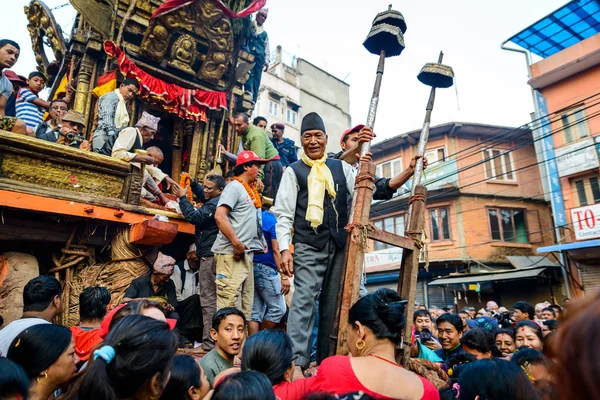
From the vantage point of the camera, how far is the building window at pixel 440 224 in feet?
71.1

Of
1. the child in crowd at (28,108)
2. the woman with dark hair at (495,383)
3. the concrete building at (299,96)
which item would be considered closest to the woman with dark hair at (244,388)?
the woman with dark hair at (495,383)

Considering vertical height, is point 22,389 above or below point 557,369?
below

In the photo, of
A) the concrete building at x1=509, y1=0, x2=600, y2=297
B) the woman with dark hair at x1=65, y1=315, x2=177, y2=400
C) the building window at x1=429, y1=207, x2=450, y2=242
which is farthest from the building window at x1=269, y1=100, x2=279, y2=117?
the woman with dark hair at x1=65, y1=315, x2=177, y2=400

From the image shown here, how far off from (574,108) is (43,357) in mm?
20684

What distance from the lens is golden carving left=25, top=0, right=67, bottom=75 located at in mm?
10141

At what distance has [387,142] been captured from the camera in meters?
24.1

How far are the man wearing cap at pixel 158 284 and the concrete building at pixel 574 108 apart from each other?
51.1 feet

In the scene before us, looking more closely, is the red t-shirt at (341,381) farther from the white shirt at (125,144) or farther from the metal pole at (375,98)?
the white shirt at (125,144)

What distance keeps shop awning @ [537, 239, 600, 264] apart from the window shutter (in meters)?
4.74

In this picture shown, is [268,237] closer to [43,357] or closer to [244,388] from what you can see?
[43,357]

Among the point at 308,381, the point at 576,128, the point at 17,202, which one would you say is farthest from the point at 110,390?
the point at 576,128

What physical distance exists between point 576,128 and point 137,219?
1902cm

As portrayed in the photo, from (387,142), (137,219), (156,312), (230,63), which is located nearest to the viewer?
(156,312)

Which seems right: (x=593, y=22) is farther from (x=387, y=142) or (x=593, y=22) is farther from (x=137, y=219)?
(x=137, y=219)
